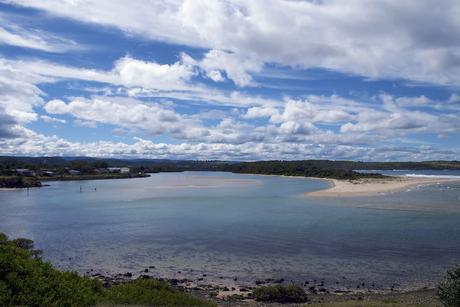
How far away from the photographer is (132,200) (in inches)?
3022

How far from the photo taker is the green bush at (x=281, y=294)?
22.2 metres

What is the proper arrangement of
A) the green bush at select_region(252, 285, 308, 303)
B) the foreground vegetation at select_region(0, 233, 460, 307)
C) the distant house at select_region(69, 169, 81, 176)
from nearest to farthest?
the foreground vegetation at select_region(0, 233, 460, 307) < the green bush at select_region(252, 285, 308, 303) < the distant house at select_region(69, 169, 81, 176)

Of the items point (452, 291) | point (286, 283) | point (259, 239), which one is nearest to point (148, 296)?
point (286, 283)

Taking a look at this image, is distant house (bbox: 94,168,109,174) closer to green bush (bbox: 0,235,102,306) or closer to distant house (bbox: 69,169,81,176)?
distant house (bbox: 69,169,81,176)

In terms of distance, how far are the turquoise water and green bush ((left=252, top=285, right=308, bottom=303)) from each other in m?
3.07

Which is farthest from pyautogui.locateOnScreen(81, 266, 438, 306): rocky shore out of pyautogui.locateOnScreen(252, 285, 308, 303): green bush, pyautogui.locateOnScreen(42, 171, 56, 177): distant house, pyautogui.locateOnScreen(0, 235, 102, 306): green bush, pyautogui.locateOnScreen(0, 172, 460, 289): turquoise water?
pyautogui.locateOnScreen(42, 171, 56, 177): distant house

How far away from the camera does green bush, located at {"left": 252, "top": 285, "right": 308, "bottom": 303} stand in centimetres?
2217

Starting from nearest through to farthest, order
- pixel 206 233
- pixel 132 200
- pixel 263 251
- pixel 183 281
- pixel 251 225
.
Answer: pixel 183 281
pixel 263 251
pixel 206 233
pixel 251 225
pixel 132 200

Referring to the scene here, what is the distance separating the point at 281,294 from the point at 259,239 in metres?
15.6

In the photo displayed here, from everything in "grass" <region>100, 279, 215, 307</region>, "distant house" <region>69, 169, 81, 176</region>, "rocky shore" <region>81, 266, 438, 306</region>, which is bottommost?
"rocky shore" <region>81, 266, 438, 306</region>

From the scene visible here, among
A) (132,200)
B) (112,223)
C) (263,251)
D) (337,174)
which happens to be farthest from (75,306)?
(337,174)

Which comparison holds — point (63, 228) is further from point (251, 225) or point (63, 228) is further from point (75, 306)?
point (75, 306)

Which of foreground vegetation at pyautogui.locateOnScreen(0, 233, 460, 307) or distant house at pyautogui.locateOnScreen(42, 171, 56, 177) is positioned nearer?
foreground vegetation at pyautogui.locateOnScreen(0, 233, 460, 307)

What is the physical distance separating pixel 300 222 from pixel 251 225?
5330 millimetres
